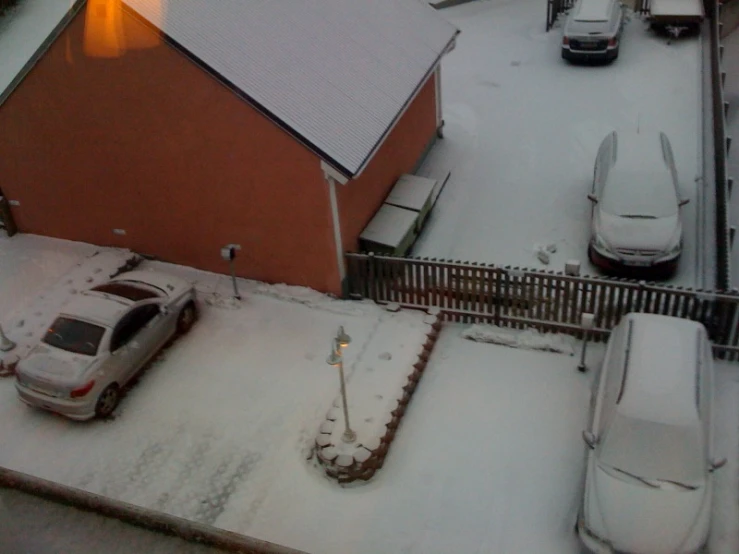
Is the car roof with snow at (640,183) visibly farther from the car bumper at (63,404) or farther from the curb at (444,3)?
the curb at (444,3)

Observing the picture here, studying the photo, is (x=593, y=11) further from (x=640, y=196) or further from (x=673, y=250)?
(x=673, y=250)

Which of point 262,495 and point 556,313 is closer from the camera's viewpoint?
point 262,495

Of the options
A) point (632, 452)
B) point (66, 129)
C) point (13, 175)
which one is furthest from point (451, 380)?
point (13, 175)

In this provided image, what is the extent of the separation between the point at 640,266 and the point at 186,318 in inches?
345

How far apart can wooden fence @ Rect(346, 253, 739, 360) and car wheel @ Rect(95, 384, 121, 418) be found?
4.70 meters

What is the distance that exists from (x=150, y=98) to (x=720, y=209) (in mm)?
11696

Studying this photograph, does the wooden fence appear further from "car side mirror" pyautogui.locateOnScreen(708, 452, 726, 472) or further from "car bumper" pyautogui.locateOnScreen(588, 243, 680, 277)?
"car side mirror" pyautogui.locateOnScreen(708, 452, 726, 472)

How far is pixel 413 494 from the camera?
10.9 metres

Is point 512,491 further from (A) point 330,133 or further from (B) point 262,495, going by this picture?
(A) point 330,133

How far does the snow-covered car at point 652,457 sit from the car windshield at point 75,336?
7926 mm

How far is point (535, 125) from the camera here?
68.9 ft

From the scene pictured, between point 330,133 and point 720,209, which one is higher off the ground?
point 330,133

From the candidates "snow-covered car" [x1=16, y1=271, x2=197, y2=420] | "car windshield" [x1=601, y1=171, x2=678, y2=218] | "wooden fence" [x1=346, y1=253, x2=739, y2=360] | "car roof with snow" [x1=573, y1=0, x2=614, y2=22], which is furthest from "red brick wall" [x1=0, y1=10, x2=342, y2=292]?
"car roof with snow" [x1=573, y1=0, x2=614, y2=22]

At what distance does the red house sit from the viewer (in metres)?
13.0
